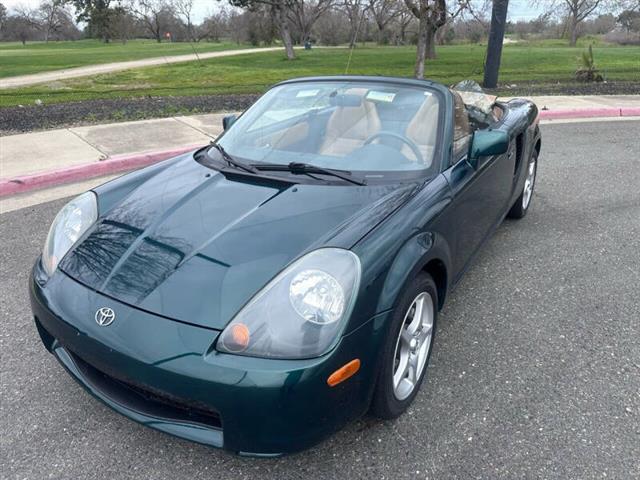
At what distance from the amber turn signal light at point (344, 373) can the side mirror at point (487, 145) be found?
1.60 metres

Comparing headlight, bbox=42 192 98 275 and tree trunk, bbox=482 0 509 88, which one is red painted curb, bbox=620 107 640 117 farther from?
headlight, bbox=42 192 98 275

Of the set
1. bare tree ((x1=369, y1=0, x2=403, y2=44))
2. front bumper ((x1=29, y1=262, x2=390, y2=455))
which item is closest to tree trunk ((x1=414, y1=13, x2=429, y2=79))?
bare tree ((x1=369, y1=0, x2=403, y2=44))

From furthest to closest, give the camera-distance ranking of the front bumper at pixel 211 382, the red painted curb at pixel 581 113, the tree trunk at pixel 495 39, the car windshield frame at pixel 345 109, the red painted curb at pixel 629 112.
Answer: the tree trunk at pixel 495 39 < the red painted curb at pixel 629 112 < the red painted curb at pixel 581 113 < the car windshield frame at pixel 345 109 < the front bumper at pixel 211 382

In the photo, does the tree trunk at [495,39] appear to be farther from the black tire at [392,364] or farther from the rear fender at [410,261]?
the black tire at [392,364]

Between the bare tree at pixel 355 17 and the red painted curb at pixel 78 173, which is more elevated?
the bare tree at pixel 355 17

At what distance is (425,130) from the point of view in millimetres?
2936

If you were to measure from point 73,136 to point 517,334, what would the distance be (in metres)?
6.73

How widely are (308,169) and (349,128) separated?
49 centimetres

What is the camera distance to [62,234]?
2486 millimetres

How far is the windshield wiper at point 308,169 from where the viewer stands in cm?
262

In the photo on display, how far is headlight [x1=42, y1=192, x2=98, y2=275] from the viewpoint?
2.36m

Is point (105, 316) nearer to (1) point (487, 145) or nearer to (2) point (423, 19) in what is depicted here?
(1) point (487, 145)

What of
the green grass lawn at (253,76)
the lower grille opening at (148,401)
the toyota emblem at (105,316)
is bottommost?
the lower grille opening at (148,401)

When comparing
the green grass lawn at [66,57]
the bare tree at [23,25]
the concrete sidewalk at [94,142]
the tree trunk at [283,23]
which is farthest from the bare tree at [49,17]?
the concrete sidewalk at [94,142]
